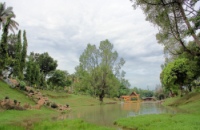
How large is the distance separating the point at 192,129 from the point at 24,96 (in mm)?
29030

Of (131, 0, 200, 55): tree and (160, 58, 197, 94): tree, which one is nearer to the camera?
(131, 0, 200, 55): tree

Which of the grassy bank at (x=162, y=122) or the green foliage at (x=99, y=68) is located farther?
the green foliage at (x=99, y=68)

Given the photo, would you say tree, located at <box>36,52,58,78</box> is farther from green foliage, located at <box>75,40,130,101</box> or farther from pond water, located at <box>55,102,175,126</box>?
pond water, located at <box>55,102,175,126</box>

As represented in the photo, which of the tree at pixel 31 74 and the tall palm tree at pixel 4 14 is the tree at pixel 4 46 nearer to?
the tall palm tree at pixel 4 14

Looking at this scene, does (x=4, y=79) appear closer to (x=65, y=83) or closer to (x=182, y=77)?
(x=65, y=83)

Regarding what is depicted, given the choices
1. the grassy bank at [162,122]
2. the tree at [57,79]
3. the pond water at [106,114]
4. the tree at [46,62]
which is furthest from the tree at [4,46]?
the tree at [46,62]

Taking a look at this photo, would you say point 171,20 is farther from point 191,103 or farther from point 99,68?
point 99,68

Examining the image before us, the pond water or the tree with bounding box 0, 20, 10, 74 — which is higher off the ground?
the tree with bounding box 0, 20, 10, 74

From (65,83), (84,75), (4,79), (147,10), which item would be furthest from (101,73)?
(147,10)

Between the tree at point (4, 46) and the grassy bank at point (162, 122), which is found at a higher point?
the tree at point (4, 46)

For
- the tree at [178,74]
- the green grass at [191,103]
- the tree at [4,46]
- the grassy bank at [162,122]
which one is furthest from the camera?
the tree at [178,74]

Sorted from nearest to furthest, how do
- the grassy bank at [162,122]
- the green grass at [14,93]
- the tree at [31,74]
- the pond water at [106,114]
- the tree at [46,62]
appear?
1. the grassy bank at [162,122]
2. the pond water at [106,114]
3. the green grass at [14,93]
4. the tree at [31,74]
5. the tree at [46,62]

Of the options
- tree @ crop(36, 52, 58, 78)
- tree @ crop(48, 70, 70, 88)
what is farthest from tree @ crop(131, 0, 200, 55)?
tree @ crop(36, 52, 58, 78)

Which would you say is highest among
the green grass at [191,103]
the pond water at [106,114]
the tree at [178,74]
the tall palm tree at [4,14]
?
the tall palm tree at [4,14]
